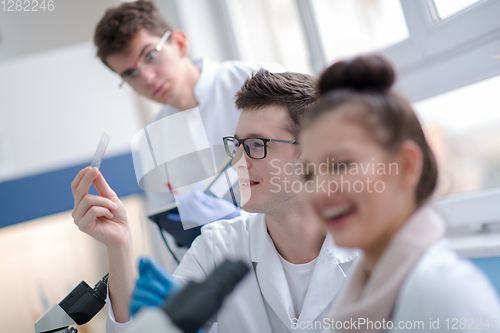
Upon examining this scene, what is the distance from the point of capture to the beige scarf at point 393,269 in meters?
0.48

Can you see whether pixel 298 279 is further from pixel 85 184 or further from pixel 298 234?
pixel 85 184

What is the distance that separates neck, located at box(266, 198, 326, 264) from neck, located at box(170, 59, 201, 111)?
3.06ft

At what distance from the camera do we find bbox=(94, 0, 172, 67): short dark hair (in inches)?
67.4

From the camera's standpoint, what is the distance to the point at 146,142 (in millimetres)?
1065

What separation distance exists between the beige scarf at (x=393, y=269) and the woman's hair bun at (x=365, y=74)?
7.4 inches

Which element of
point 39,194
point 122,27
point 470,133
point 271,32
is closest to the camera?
point 470,133

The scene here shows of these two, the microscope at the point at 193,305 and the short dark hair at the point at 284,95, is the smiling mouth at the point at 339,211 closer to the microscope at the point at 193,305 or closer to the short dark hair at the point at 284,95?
the microscope at the point at 193,305

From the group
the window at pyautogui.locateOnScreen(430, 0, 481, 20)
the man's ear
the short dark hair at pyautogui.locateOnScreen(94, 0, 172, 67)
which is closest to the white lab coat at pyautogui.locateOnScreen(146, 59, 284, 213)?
the man's ear

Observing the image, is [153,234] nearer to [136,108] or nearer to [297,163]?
[297,163]

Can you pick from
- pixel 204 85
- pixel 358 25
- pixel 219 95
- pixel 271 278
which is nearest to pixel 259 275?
pixel 271 278

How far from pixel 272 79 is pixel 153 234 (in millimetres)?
834

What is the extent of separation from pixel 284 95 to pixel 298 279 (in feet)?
1.77

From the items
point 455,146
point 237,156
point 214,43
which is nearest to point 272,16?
point 214,43

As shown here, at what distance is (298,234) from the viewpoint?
1.10 metres
